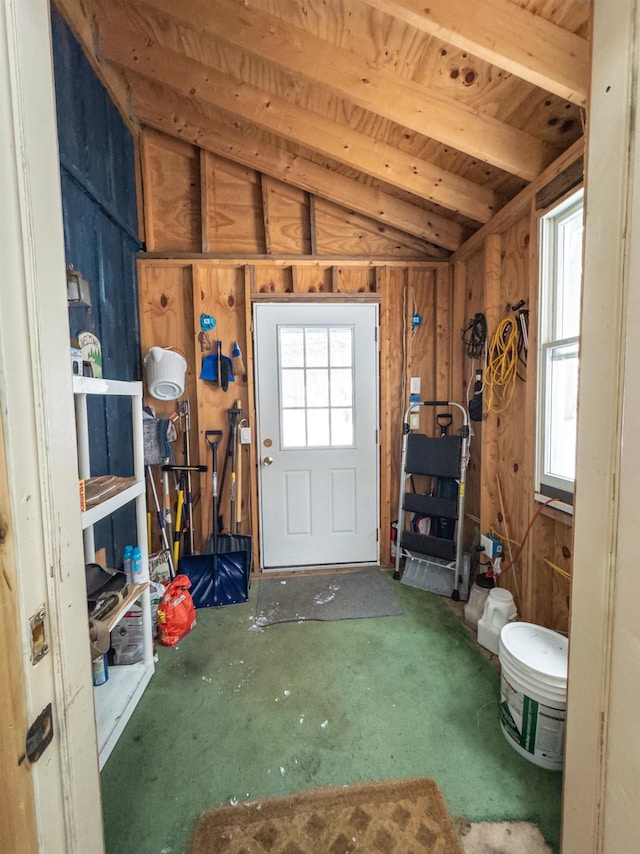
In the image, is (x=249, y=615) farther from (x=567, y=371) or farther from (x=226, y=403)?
(x=567, y=371)

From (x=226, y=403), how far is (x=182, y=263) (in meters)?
1.12

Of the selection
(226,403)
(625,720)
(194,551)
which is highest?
A: (226,403)

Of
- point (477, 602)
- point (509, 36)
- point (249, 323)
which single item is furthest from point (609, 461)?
point (249, 323)

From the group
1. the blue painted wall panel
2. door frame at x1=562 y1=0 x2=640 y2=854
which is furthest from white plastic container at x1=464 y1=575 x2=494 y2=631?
the blue painted wall panel

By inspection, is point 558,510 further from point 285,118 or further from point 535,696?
point 285,118

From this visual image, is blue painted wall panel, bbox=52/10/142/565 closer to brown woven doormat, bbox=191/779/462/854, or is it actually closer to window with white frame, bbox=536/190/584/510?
brown woven doormat, bbox=191/779/462/854

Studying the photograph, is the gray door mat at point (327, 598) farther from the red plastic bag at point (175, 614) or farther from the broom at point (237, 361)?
the broom at point (237, 361)

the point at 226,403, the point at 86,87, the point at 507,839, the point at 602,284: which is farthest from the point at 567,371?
the point at 86,87

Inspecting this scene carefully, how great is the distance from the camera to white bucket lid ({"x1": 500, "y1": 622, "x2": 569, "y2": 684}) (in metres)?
1.36

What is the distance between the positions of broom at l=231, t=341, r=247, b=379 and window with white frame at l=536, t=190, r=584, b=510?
6.59 feet

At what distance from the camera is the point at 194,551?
9.45ft

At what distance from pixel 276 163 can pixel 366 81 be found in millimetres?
1006

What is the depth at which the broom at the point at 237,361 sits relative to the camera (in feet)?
9.21

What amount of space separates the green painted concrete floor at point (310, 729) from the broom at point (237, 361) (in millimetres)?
1810
